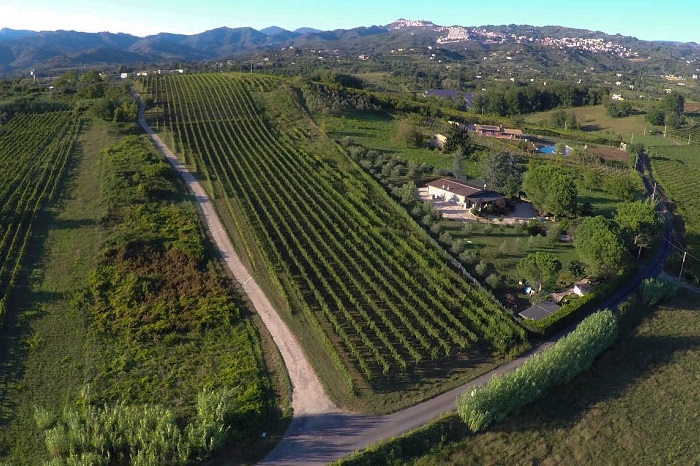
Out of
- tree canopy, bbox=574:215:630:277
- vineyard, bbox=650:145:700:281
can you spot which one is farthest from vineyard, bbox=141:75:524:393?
vineyard, bbox=650:145:700:281

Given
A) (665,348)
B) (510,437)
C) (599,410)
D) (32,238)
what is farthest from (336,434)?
Result: (32,238)

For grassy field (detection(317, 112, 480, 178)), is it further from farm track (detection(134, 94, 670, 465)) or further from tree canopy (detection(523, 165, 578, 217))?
farm track (detection(134, 94, 670, 465))

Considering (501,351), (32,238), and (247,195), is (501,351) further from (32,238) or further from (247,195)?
(32,238)

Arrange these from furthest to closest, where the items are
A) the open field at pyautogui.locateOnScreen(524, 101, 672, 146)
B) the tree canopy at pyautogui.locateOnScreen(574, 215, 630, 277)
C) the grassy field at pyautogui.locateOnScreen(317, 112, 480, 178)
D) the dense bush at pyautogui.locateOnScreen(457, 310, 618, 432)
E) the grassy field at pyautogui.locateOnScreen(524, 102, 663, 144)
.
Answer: the grassy field at pyautogui.locateOnScreen(524, 102, 663, 144)
the open field at pyautogui.locateOnScreen(524, 101, 672, 146)
the grassy field at pyautogui.locateOnScreen(317, 112, 480, 178)
the tree canopy at pyautogui.locateOnScreen(574, 215, 630, 277)
the dense bush at pyautogui.locateOnScreen(457, 310, 618, 432)

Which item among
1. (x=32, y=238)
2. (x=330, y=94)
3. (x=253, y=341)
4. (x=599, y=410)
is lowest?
(x=599, y=410)

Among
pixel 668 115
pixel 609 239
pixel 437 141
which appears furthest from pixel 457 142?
pixel 668 115

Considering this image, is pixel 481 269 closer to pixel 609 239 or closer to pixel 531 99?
pixel 609 239

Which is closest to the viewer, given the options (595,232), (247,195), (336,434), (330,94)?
(336,434)

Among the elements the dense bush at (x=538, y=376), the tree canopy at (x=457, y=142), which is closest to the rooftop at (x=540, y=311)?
the dense bush at (x=538, y=376)
